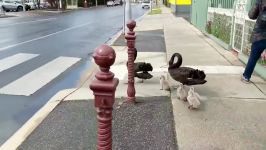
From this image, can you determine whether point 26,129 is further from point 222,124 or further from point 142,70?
point 222,124

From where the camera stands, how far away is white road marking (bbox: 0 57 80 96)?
7.64 m

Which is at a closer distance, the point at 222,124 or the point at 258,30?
the point at 222,124

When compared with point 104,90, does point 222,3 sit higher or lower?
higher

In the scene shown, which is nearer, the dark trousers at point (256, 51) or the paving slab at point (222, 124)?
the paving slab at point (222, 124)

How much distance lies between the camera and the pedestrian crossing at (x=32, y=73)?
7719 millimetres

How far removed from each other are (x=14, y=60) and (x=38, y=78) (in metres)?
2.58

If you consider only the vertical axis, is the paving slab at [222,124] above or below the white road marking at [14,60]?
below

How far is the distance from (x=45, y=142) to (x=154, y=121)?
146 centimetres

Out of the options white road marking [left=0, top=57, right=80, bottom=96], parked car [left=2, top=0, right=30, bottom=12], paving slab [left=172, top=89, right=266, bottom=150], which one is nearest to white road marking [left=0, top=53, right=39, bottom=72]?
white road marking [left=0, top=57, right=80, bottom=96]

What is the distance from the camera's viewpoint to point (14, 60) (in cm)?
1093

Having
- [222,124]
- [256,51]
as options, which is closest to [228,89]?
[256,51]

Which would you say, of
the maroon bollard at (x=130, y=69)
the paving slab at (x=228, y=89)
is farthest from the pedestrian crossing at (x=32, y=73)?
the paving slab at (x=228, y=89)

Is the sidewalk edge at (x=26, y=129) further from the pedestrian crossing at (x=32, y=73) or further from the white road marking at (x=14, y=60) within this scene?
the white road marking at (x=14, y=60)

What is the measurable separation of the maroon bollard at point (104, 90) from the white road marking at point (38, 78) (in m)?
4.92
